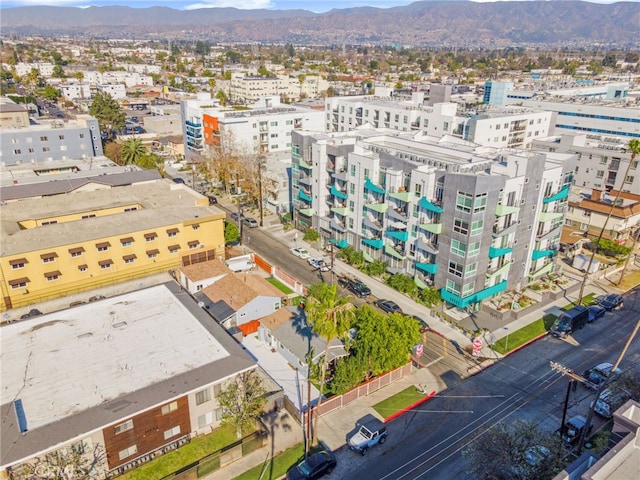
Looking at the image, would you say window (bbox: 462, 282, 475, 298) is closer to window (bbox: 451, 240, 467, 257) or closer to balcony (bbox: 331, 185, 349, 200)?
window (bbox: 451, 240, 467, 257)

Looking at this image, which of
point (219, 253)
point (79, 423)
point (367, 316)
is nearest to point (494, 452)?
point (367, 316)

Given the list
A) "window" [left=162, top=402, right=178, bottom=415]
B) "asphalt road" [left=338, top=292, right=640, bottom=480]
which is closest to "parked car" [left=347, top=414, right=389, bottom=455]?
"asphalt road" [left=338, top=292, right=640, bottom=480]

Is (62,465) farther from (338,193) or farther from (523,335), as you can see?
(338,193)

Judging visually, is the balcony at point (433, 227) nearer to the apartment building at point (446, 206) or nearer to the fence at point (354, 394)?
the apartment building at point (446, 206)

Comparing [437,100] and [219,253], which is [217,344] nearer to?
[219,253]

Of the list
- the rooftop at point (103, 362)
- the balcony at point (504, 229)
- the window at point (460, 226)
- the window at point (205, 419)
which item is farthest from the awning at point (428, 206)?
the window at point (205, 419)

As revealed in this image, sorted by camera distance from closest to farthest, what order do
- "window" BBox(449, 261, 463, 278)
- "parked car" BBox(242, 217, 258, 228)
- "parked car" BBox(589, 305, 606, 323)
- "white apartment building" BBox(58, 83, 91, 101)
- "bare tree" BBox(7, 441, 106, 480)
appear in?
"bare tree" BBox(7, 441, 106, 480) → "window" BBox(449, 261, 463, 278) → "parked car" BBox(589, 305, 606, 323) → "parked car" BBox(242, 217, 258, 228) → "white apartment building" BBox(58, 83, 91, 101)

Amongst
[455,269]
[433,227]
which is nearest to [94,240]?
[433,227]
